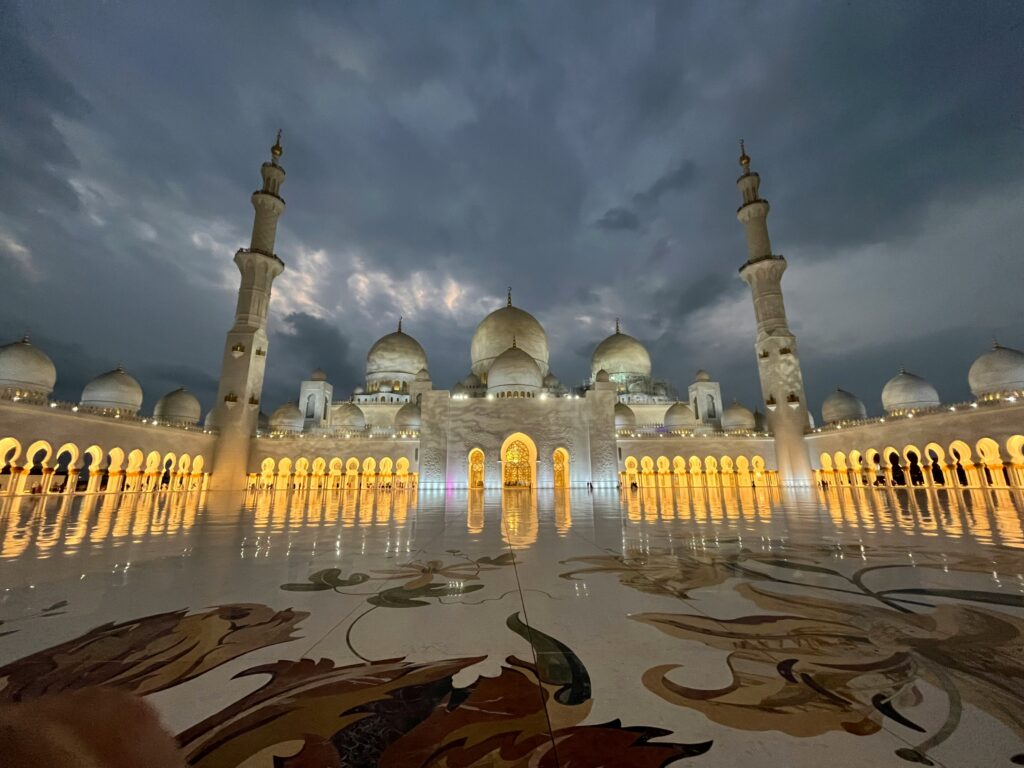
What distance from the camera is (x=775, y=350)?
25.7 metres

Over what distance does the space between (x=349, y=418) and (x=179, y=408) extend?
10456 millimetres

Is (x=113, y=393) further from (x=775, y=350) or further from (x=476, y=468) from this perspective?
(x=775, y=350)

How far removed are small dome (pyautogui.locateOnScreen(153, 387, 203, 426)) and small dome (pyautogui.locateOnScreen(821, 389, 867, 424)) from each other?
41959 mm

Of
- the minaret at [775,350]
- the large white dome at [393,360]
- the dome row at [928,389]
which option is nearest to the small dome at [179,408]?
the large white dome at [393,360]

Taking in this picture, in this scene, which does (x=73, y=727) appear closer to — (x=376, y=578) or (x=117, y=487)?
(x=376, y=578)

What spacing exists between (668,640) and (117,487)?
26152mm

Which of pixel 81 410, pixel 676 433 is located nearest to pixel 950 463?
pixel 676 433

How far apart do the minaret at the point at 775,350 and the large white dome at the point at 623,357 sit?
9.49 meters

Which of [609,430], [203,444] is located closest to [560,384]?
[609,430]

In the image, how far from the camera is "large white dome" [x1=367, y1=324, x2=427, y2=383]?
34.8 meters

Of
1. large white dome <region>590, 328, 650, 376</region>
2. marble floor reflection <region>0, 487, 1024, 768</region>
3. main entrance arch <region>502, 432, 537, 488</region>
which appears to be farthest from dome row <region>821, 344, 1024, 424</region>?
marble floor reflection <region>0, 487, 1024, 768</region>

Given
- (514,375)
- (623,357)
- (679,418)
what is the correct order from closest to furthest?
(514,375) < (679,418) < (623,357)

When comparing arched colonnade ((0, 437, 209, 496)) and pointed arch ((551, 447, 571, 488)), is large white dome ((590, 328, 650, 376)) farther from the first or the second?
arched colonnade ((0, 437, 209, 496))

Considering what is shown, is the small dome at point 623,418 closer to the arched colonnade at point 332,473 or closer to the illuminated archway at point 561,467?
the illuminated archway at point 561,467
